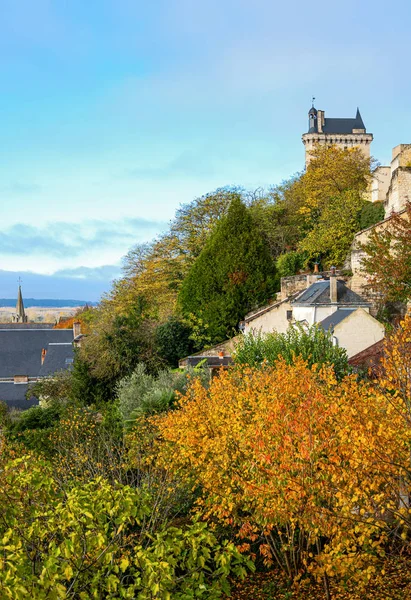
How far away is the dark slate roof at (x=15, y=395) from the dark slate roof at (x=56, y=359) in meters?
1.59

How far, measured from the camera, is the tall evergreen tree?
35697mm

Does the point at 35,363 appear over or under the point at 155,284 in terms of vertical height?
Result: under

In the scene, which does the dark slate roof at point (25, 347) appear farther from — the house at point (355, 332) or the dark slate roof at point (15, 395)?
the house at point (355, 332)

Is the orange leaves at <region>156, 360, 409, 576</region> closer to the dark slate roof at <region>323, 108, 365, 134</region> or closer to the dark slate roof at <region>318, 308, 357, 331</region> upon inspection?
the dark slate roof at <region>318, 308, 357, 331</region>

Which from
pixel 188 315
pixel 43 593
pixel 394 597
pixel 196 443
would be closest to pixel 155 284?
pixel 188 315

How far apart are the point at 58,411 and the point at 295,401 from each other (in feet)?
55.3

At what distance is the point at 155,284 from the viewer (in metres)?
44.6

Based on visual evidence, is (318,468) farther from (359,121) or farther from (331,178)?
(359,121)

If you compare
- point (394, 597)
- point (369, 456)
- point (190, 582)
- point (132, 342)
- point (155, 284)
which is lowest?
point (394, 597)

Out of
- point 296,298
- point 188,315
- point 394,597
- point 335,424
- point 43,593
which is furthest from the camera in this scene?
point 188,315

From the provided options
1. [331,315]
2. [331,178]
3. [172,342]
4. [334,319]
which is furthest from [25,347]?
[334,319]

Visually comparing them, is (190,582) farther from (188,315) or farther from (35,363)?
(35,363)

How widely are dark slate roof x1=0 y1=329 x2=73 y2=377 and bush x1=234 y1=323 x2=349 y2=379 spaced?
23.7m

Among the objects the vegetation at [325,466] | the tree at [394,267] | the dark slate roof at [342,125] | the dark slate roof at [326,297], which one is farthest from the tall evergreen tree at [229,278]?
the dark slate roof at [342,125]
